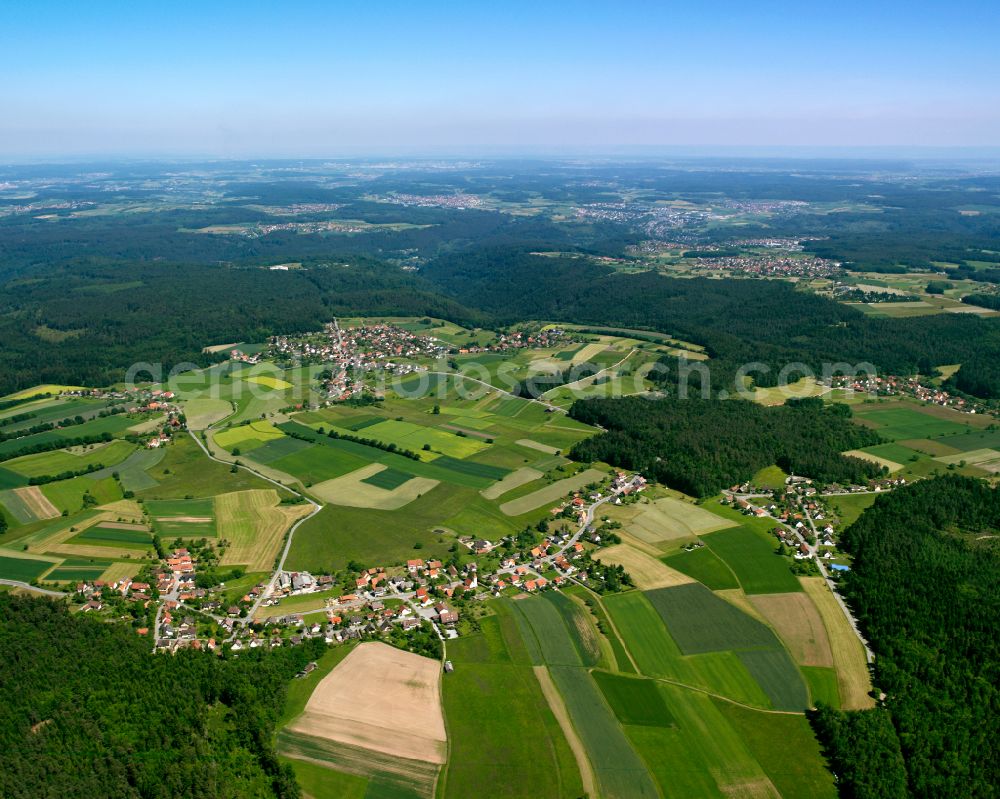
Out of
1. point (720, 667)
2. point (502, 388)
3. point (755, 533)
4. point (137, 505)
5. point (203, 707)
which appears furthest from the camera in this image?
point (502, 388)

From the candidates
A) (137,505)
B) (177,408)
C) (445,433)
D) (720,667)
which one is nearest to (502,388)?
(445,433)

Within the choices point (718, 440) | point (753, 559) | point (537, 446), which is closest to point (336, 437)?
point (537, 446)

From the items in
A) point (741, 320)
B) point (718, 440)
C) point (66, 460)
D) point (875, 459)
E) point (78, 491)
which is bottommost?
point (78, 491)

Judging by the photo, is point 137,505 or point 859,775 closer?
point 859,775

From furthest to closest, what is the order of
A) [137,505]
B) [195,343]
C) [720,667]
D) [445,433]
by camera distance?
[195,343] → [445,433] → [137,505] → [720,667]

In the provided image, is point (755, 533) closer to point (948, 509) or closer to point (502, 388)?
point (948, 509)

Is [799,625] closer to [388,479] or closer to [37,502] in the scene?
[388,479]
